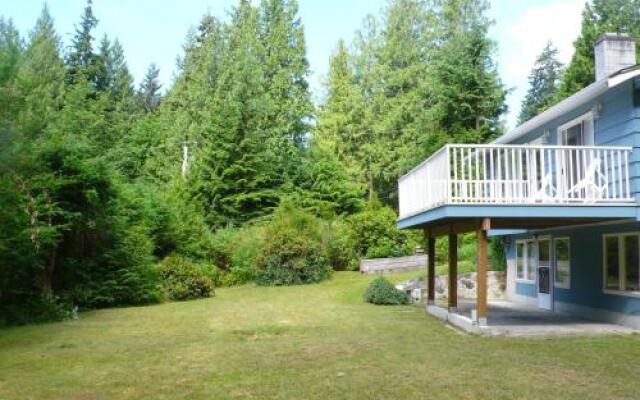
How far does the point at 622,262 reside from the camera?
1209 centimetres

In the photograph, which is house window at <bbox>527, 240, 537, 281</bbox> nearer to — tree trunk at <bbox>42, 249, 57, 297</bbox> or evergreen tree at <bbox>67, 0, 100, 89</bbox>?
tree trunk at <bbox>42, 249, 57, 297</bbox>

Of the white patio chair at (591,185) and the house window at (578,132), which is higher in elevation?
the house window at (578,132)

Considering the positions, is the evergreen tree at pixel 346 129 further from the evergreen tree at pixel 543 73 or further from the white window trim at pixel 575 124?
the white window trim at pixel 575 124

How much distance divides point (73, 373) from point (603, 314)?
34.7 feet

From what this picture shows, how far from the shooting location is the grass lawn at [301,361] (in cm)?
674

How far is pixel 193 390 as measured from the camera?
22.3 ft

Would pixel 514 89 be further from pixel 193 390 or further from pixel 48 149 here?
pixel 193 390

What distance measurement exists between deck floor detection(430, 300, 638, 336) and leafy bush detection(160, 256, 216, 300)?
8302mm

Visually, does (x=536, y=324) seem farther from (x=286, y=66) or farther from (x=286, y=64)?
(x=286, y=64)

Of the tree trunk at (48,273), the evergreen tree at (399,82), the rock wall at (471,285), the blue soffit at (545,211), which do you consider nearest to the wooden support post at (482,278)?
the blue soffit at (545,211)

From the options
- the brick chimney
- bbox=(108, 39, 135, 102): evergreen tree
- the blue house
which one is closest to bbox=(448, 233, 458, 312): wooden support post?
the blue house

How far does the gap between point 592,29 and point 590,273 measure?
19138 millimetres

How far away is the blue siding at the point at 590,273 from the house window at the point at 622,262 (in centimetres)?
15

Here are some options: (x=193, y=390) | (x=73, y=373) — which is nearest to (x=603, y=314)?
(x=193, y=390)
